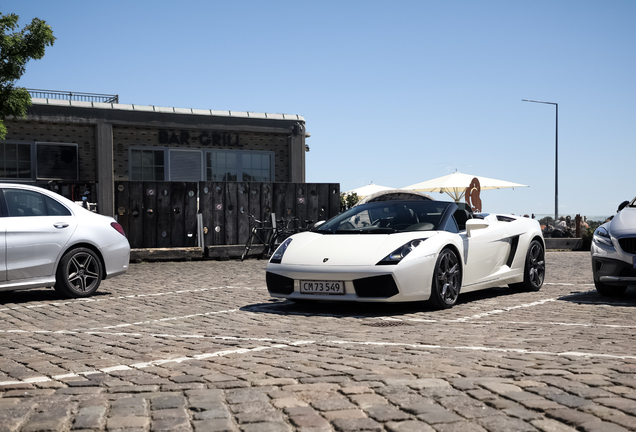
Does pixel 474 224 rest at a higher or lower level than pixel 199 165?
lower

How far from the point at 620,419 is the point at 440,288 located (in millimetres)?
4704

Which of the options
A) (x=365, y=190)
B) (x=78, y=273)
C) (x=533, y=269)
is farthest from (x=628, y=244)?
(x=365, y=190)

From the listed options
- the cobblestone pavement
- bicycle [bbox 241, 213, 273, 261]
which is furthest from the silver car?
bicycle [bbox 241, 213, 273, 261]

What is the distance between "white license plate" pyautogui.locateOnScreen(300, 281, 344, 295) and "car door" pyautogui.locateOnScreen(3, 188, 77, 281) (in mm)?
3478

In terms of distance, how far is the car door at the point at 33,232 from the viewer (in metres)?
9.28

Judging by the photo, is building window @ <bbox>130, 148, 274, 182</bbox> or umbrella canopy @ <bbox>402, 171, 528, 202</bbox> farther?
umbrella canopy @ <bbox>402, 171, 528, 202</bbox>

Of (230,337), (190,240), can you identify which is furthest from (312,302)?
(190,240)

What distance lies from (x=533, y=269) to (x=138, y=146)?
1499 cm

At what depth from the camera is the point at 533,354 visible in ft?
18.0

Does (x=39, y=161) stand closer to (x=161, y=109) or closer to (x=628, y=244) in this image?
(x=161, y=109)

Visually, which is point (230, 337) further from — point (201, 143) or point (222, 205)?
point (201, 143)

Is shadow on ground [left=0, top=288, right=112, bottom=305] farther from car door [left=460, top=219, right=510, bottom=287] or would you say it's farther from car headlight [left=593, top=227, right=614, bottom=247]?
car headlight [left=593, top=227, right=614, bottom=247]

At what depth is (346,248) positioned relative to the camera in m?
8.33

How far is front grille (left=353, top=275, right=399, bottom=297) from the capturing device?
785 cm
